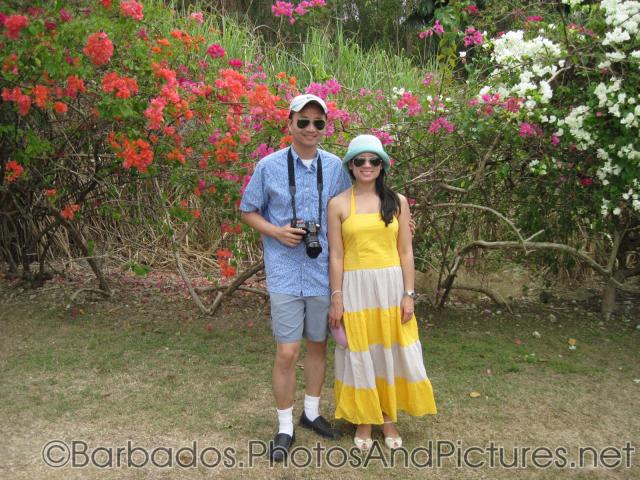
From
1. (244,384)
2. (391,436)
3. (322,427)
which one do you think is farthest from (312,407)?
(244,384)

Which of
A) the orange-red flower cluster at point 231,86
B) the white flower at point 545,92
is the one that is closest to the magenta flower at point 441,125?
the white flower at point 545,92

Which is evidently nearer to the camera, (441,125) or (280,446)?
(280,446)

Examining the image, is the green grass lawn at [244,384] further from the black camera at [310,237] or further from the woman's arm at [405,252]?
the black camera at [310,237]

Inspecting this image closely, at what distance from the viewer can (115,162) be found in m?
4.82

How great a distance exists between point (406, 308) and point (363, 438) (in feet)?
2.17

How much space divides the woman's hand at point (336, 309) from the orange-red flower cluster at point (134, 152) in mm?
1647

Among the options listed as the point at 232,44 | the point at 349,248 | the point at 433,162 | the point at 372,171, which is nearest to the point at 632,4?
the point at 433,162

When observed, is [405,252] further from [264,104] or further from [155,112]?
[155,112]

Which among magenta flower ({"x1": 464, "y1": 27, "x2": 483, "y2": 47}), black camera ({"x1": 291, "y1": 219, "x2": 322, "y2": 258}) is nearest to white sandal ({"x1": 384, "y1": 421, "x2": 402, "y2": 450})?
black camera ({"x1": 291, "y1": 219, "x2": 322, "y2": 258})

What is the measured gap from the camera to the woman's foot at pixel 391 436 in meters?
2.97

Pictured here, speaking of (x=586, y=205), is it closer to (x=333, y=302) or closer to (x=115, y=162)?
(x=333, y=302)

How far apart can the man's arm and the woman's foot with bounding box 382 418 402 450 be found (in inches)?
39.1

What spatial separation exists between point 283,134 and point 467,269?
8.95 feet

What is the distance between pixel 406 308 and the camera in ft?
9.43
